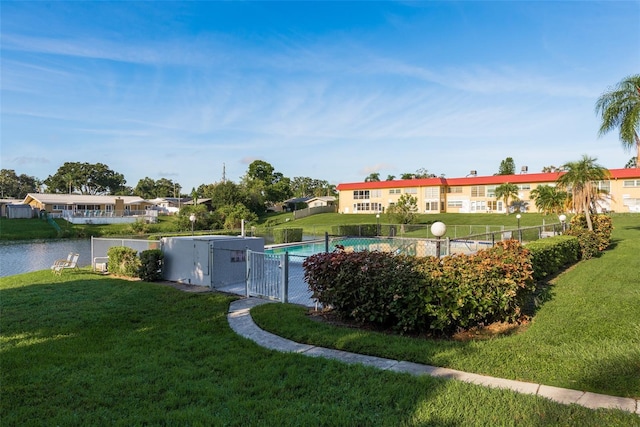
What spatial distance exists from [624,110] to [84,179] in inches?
3582

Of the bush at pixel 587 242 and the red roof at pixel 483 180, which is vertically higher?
the red roof at pixel 483 180

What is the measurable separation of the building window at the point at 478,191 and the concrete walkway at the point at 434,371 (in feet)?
158

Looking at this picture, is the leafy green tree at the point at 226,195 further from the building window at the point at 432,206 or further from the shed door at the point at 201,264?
the shed door at the point at 201,264

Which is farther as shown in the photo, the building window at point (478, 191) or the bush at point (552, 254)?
the building window at point (478, 191)

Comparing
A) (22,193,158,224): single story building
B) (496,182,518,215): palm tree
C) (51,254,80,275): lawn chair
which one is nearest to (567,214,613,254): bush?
(51,254,80,275): lawn chair

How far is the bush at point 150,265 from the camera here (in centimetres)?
1042

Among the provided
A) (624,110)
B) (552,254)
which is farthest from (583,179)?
(552,254)

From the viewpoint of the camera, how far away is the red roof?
40.7 metres

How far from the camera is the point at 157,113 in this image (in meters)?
19.5

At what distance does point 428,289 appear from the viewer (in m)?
4.94

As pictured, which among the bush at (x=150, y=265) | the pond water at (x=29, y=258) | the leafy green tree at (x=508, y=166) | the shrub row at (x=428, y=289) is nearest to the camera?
the shrub row at (x=428, y=289)

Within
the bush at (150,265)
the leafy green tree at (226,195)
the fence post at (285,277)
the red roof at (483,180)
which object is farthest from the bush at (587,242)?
the leafy green tree at (226,195)

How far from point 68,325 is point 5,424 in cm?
317

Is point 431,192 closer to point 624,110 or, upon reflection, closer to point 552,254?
point 624,110
